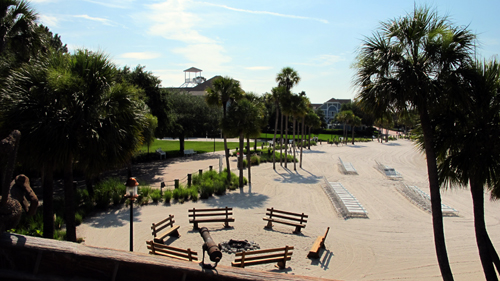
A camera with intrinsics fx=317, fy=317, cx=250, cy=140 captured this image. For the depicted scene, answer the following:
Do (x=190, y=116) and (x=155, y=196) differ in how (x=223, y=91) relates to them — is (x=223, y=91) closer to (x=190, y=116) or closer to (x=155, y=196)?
(x=155, y=196)

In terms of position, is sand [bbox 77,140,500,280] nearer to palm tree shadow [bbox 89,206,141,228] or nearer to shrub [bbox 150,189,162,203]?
palm tree shadow [bbox 89,206,141,228]

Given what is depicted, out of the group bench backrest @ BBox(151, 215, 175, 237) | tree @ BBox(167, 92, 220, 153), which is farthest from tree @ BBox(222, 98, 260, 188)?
tree @ BBox(167, 92, 220, 153)

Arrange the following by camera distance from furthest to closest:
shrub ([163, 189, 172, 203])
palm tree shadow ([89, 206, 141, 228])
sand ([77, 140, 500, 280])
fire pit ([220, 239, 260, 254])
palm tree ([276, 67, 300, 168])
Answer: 1. palm tree ([276, 67, 300, 168])
2. shrub ([163, 189, 172, 203])
3. palm tree shadow ([89, 206, 141, 228])
4. fire pit ([220, 239, 260, 254])
5. sand ([77, 140, 500, 280])

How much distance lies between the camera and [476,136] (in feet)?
22.7

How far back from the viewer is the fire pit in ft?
34.0

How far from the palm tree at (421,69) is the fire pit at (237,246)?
554 cm

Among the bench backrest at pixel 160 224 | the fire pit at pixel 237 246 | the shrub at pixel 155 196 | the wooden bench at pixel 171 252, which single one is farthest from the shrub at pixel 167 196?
the wooden bench at pixel 171 252

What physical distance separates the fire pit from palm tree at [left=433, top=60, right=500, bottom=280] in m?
6.08

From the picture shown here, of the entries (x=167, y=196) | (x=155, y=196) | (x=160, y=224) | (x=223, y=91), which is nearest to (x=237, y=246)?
(x=160, y=224)

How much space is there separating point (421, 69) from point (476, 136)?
6.12 ft

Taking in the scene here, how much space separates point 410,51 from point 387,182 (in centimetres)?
1834

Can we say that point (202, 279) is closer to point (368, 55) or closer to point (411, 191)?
point (368, 55)

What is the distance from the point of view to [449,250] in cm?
A: 1095

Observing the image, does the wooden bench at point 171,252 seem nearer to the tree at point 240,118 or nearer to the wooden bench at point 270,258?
the wooden bench at point 270,258
